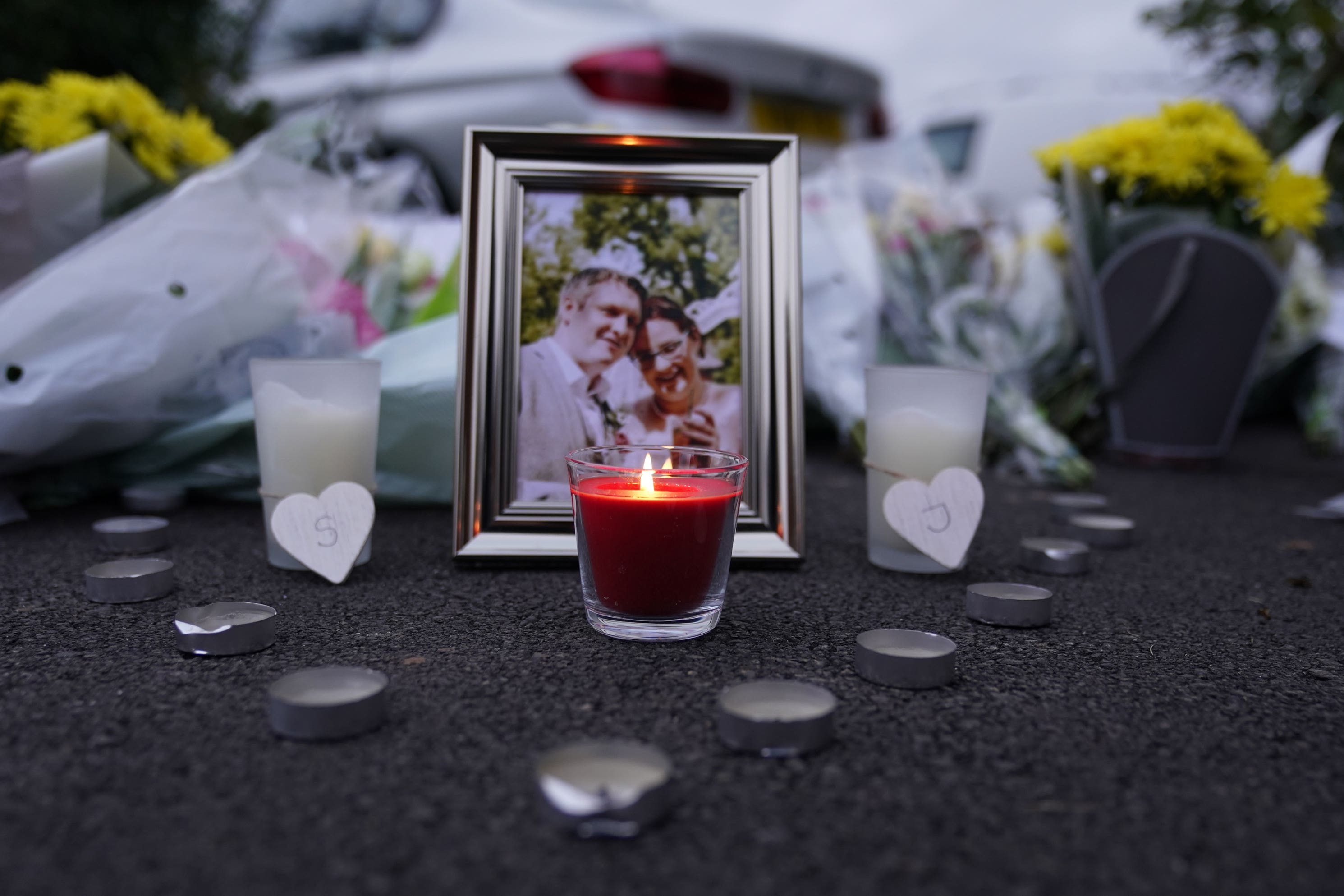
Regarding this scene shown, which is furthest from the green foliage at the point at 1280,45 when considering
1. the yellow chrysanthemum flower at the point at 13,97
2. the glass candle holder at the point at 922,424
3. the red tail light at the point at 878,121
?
the yellow chrysanthemum flower at the point at 13,97

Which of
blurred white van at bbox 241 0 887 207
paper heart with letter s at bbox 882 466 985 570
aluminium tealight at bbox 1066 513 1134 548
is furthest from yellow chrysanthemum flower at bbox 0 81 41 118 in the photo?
aluminium tealight at bbox 1066 513 1134 548

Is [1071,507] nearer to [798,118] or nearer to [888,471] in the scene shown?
[888,471]

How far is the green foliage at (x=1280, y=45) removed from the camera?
329cm

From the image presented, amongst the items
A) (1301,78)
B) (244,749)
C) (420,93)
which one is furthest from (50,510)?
(1301,78)

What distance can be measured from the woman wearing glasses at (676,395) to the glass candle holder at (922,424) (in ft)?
0.67

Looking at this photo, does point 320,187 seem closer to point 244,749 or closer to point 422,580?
point 422,580

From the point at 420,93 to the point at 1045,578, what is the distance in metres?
2.75

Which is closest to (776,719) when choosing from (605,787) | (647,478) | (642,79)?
(605,787)

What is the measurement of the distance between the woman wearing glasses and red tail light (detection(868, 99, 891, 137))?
2.82 m

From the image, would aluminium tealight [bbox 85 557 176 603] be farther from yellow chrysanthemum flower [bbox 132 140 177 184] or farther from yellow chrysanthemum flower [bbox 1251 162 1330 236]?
yellow chrysanthemum flower [bbox 1251 162 1330 236]

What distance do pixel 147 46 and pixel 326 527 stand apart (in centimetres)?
222

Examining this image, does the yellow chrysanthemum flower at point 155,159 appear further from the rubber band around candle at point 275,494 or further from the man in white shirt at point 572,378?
the man in white shirt at point 572,378

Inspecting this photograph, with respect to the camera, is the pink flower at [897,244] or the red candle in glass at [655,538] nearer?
the red candle in glass at [655,538]

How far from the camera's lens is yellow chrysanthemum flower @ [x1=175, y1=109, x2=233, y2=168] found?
2146mm
